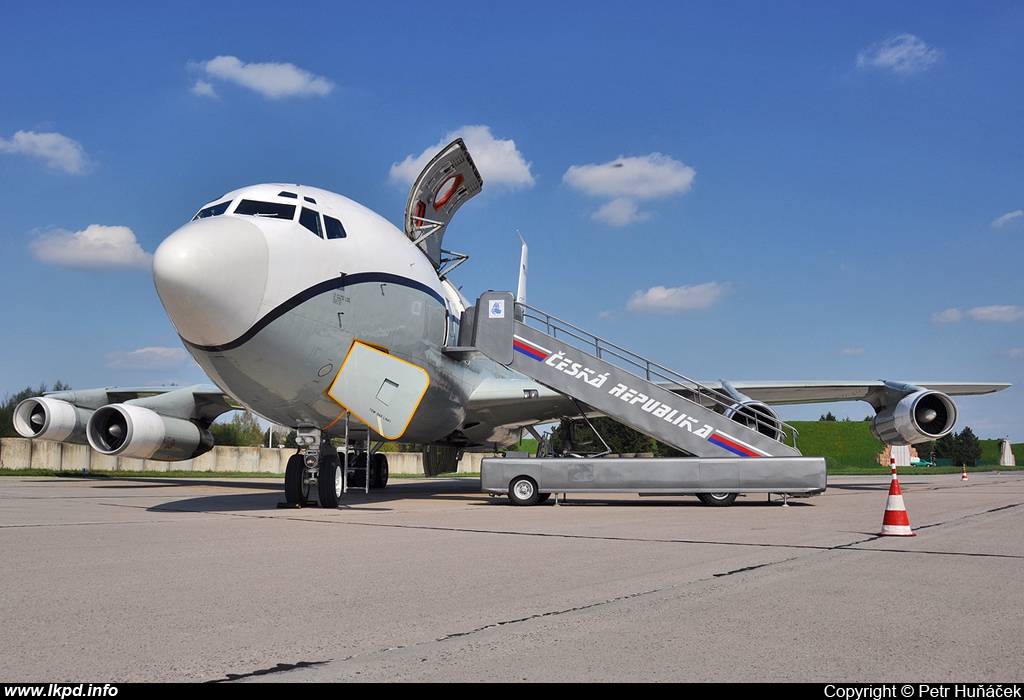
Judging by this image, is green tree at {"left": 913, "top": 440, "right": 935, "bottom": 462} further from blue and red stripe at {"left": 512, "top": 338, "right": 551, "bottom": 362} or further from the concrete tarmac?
the concrete tarmac

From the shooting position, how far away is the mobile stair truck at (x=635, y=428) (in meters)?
12.4

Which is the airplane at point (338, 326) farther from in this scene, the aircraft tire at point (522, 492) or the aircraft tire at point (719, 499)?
the aircraft tire at point (522, 492)

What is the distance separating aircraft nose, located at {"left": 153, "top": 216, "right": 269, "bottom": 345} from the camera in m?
9.01

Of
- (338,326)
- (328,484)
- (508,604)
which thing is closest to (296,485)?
(328,484)

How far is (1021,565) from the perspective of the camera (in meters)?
5.67

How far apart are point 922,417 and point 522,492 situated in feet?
34.4

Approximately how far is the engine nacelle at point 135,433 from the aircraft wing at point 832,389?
541 inches

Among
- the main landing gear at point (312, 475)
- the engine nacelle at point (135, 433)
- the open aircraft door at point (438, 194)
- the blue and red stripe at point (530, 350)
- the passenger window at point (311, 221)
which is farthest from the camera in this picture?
the engine nacelle at point (135, 433)

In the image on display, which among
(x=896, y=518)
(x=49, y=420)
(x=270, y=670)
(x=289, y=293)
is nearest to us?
(x=270, y=670)

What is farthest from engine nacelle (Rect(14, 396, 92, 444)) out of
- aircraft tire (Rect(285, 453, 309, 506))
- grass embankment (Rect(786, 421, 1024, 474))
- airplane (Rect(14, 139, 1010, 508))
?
grass embankment (Rect(786, 421, 1024, 474))

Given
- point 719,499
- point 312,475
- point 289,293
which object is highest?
point 289,293

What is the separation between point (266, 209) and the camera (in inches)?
412

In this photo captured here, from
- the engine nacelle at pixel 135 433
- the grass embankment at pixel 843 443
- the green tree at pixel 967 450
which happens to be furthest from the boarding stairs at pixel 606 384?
the green tree at pixel 967 450

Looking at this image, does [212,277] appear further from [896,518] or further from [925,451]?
[925,451]
